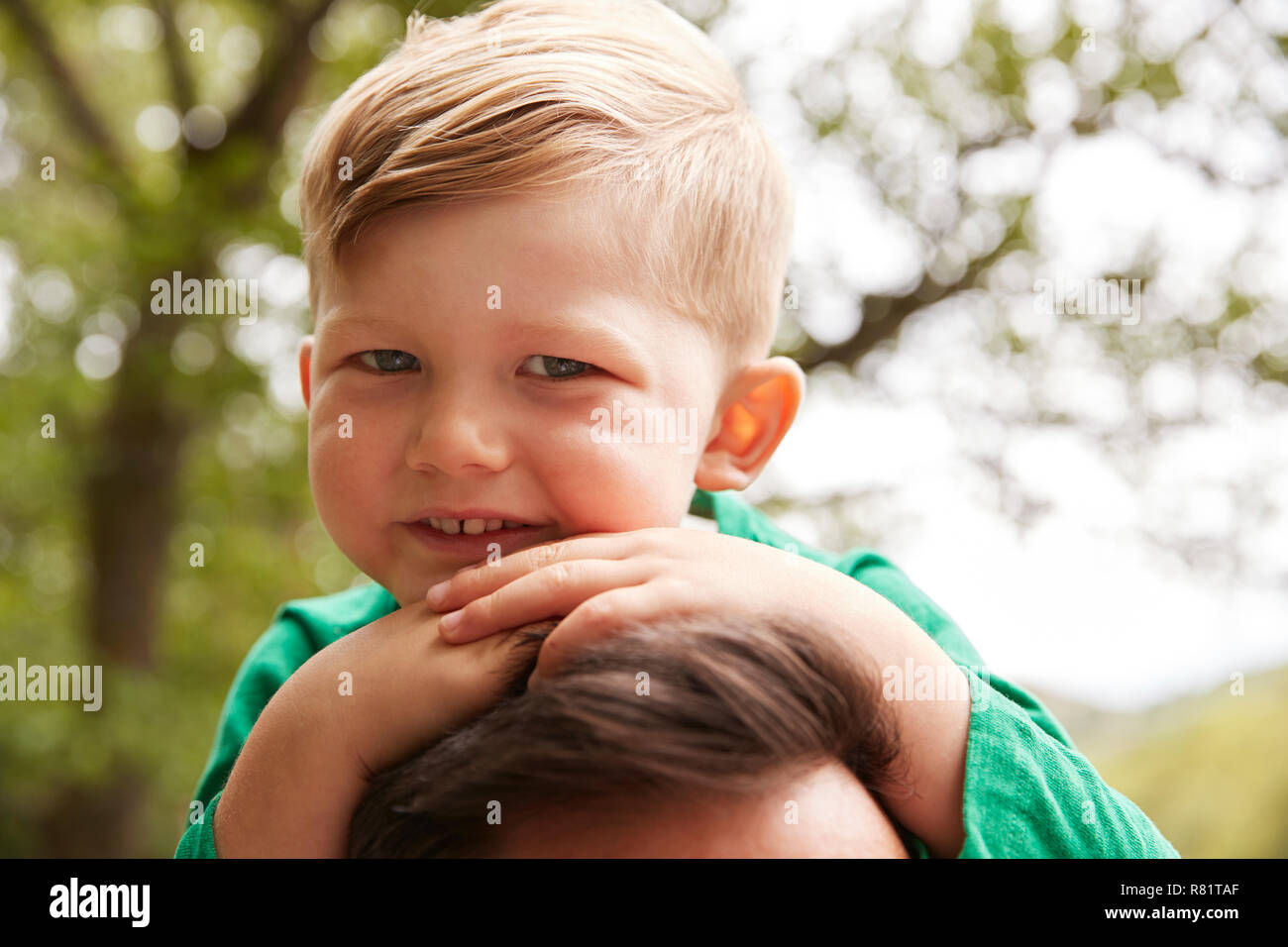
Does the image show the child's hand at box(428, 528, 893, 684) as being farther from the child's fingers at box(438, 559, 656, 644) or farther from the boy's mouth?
the boy's mouth

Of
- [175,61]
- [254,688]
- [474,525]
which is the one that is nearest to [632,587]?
[474,525]

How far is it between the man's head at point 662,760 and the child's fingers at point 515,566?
158 millimetres

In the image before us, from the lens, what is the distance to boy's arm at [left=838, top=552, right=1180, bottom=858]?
1.01 m

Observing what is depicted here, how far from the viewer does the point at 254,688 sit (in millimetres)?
1733

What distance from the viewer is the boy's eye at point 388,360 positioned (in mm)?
1229

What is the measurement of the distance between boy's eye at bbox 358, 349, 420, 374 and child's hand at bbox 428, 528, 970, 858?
0.29 meters

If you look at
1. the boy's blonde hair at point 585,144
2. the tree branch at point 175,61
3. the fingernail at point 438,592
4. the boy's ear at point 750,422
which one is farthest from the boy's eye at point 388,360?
the tree branch at point 175,61

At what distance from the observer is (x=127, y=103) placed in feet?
22.2

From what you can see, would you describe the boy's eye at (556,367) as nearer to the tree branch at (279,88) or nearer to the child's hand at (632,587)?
the child's hand at (632,587)

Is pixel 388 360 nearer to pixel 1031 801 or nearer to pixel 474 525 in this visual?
pixel 474 525

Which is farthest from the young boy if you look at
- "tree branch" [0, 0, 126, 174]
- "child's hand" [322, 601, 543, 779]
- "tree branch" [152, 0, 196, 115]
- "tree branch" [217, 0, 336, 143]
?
"tree branch" [0, 0, 126, 174]

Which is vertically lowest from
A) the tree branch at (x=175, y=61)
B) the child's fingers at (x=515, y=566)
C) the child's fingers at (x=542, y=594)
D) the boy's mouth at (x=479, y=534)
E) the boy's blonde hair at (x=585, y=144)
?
the child's fingers at (x=542, y=594)
